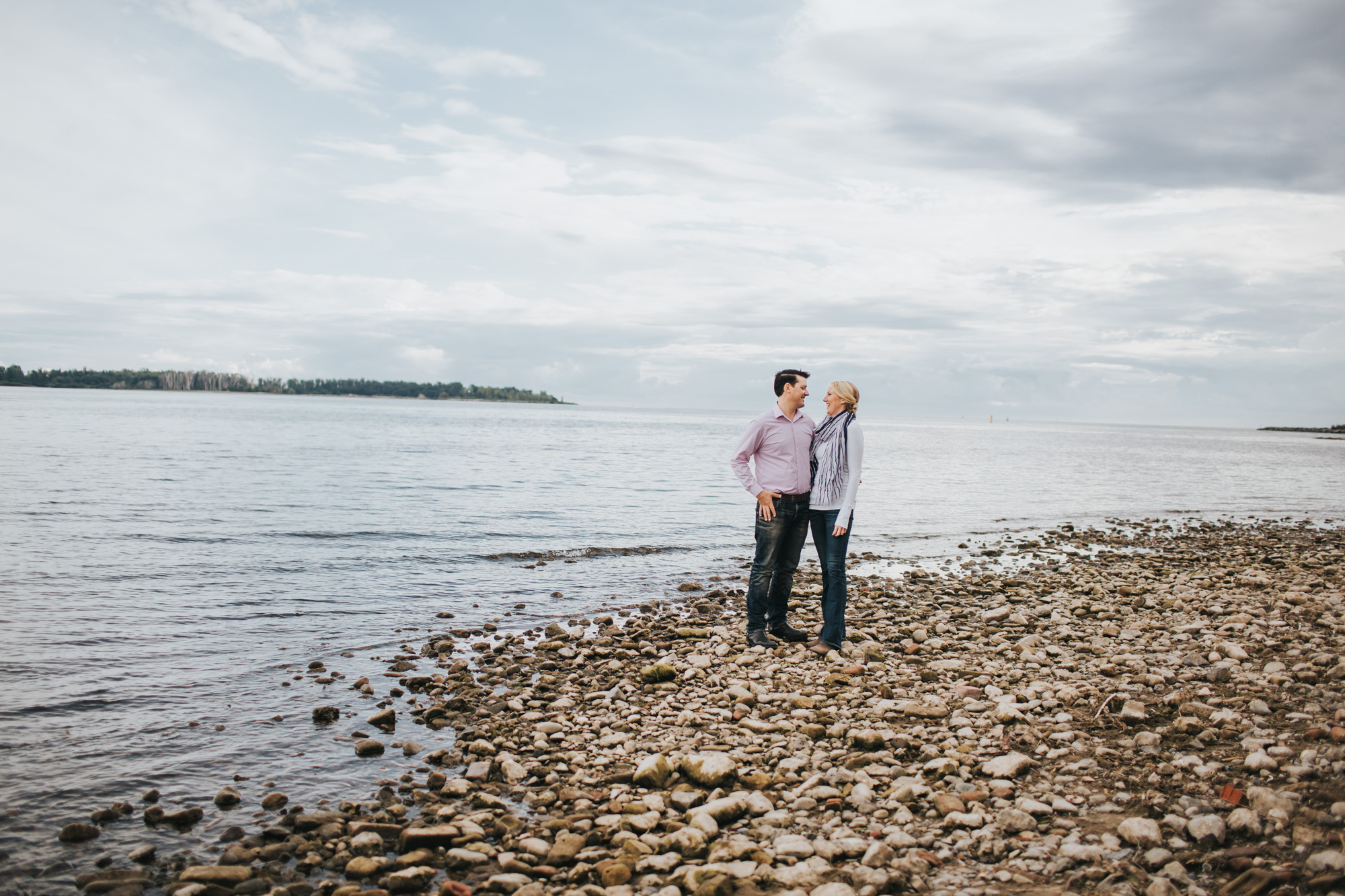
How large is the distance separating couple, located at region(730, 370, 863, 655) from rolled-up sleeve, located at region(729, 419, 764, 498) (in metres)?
0.01

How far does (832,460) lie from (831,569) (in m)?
1.43

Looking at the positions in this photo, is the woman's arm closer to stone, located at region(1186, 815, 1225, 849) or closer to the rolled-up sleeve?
the rolled-up sleeve

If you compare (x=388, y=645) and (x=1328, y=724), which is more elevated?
(x=1328, y=724)

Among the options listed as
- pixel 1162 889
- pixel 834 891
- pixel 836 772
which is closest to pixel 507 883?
pixel 834 891

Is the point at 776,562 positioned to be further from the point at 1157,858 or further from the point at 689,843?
the point at 1157,858

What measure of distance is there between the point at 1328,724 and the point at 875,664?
455 centimetres

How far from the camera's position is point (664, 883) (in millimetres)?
5297

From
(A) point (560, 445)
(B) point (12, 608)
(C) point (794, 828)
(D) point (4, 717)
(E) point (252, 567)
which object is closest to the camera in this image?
(C) point (794, 828)

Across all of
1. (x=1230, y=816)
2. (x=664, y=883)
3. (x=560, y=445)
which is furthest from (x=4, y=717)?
(x=560, y=445)

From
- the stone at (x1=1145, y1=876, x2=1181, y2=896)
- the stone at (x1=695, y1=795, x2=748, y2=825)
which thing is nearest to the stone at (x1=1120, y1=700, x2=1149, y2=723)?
the stone at (x1=1145, y1=876, x2=1181, y2=896)

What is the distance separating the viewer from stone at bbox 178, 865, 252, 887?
222 inches

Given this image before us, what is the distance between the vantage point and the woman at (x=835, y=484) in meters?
9.82

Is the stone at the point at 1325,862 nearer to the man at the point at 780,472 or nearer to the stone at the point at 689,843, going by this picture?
the stone at the point at 689,843

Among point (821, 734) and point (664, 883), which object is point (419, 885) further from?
point (821, 734)
